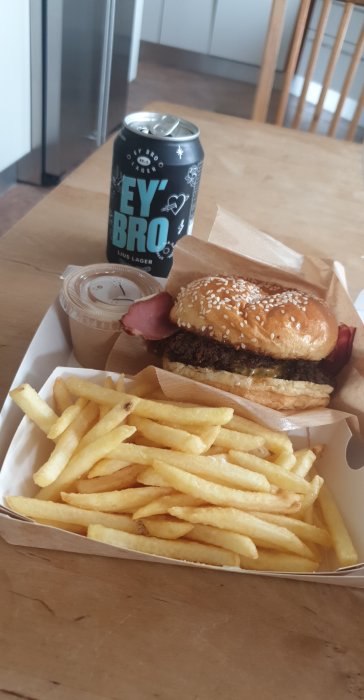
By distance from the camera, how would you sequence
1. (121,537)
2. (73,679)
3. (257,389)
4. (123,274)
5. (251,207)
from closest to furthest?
(73,679) < (121,537) < (257,389) < (123,274) < (251,207)

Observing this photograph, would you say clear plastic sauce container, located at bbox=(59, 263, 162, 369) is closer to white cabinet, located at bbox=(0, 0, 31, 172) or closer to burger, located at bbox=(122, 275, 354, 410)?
burger, located at bbox=(122, 275, 354, 410)

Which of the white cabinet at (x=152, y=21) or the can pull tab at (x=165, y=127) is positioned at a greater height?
the can pull tab at (x=165, y=127)

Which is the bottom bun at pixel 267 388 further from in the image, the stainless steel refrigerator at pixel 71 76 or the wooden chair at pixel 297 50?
the stainless steel refrigerator at pixel 71 76

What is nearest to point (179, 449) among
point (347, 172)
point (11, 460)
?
point (11, 460)

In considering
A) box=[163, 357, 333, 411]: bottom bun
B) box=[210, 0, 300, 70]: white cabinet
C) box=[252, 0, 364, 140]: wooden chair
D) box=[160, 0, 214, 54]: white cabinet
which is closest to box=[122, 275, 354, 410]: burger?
box=[163, 357, 333, 411]: bottom bun

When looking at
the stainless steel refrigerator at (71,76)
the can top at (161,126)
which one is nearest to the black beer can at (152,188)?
the can top at (161,126)

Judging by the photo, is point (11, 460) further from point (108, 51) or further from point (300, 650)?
point (108, 51)

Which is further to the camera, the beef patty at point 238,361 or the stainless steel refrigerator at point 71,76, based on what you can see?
the stainless steel refrigerator at point 71,76
